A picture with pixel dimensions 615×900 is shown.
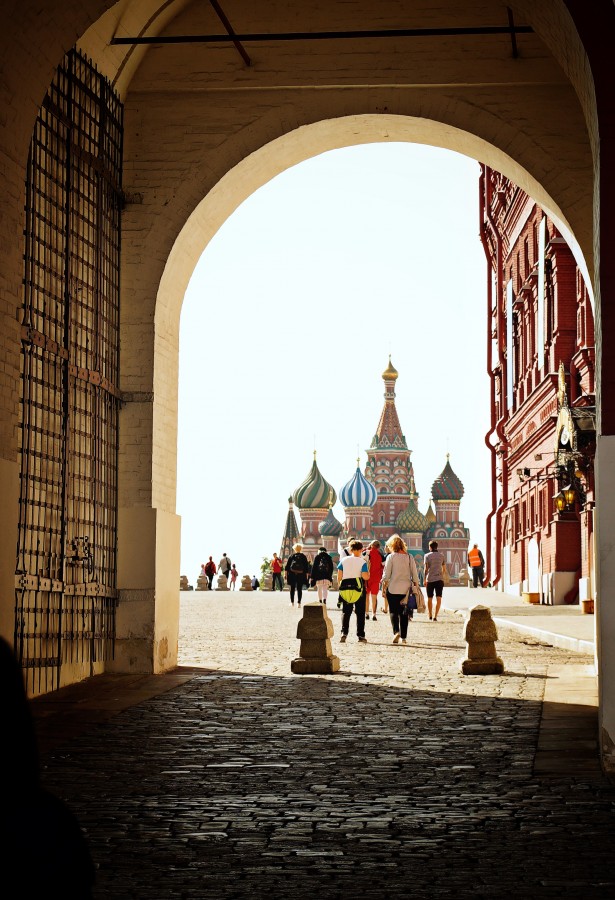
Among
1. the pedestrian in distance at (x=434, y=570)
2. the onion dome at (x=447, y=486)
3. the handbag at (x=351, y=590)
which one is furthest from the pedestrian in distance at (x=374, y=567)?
the onion dome at (x=447, y=486)

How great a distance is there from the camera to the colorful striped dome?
14188 centimetres

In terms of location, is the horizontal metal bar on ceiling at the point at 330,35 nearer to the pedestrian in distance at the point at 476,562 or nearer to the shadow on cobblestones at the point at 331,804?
the shadow on cobblestones at the point at 331,804

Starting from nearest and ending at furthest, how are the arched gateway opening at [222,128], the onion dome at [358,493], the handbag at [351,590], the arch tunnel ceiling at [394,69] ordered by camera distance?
the arched gateway opening at [222,128] → the arch tunnel ceiling at [394,69] → the handbag at [351,590] → the onion dome at [358,493]

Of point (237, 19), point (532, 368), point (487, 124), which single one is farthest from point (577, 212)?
point (532, 368)

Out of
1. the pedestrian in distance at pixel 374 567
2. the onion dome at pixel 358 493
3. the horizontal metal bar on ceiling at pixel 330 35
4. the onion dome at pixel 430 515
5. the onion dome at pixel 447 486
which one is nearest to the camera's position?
the horizontal metal bar on ceiling at pixel 330 35

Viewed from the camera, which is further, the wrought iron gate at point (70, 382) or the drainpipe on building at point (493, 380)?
the drainpipe on building at point (493, 380)

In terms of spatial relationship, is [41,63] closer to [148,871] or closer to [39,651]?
[39,651]

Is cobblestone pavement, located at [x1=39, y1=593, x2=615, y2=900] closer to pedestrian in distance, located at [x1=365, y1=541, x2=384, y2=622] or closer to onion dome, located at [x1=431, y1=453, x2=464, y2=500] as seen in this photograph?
pedestrian in distance, located at [x1=365, y1=541, x2=384, y2=622]

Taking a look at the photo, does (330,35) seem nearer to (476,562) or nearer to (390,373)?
(476,562)

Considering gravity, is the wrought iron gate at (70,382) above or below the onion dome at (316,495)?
below

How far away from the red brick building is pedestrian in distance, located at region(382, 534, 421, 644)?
373 inches

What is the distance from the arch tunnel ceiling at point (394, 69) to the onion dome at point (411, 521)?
424ft

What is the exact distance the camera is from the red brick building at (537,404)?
3131 centimetres

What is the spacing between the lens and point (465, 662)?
14984 millimetres
